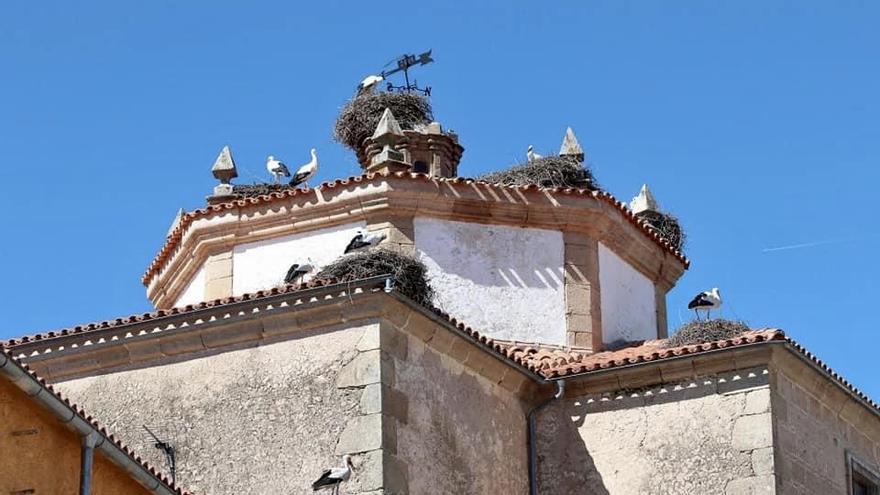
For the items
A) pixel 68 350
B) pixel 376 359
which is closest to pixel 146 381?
pixel 68 350

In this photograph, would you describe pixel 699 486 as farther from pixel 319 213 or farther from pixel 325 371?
pixel 319 213

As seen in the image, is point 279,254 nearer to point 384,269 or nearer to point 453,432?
point 384,269

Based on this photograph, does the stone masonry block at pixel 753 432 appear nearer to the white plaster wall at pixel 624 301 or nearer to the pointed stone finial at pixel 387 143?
the white plaster wall at pixel 624 301

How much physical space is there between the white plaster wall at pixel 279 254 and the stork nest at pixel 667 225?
4.07 m

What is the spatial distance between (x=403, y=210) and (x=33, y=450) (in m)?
7.53

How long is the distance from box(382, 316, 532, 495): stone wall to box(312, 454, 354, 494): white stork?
0.33 metres

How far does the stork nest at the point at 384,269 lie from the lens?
18781mm

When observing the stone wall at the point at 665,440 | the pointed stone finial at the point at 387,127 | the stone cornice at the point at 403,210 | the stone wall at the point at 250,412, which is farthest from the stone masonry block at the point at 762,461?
the pointed stone finial at the point at 387,127

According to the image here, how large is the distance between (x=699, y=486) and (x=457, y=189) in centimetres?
421

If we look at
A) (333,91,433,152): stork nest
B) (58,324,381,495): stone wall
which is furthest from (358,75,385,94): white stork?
(58,324,381,495): stone wall

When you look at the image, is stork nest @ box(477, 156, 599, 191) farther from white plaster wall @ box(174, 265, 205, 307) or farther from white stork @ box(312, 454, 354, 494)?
white stork @ box(312, 454, 354, 494)

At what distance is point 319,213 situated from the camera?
68.7 feet

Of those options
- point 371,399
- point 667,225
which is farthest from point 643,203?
point 371,399

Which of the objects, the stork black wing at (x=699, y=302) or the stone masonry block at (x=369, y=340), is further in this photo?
the stork black wing at (x=699, y=302)
